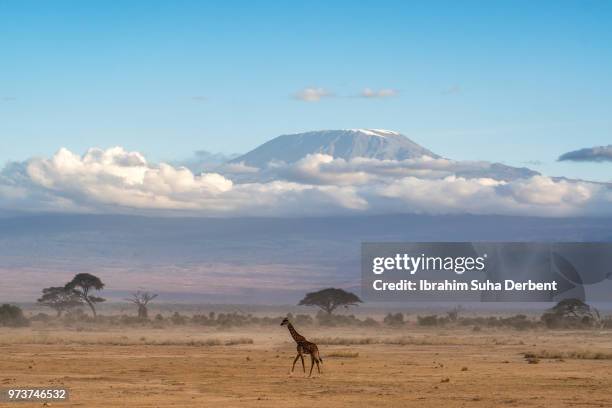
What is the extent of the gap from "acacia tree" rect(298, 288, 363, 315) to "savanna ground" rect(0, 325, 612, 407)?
46031 millimetres

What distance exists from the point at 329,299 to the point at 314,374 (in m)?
75.3

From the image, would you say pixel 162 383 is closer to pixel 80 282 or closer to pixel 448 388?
pixel 448 388

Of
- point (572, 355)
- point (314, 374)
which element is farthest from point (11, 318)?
point (314, 374)

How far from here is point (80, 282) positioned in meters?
118

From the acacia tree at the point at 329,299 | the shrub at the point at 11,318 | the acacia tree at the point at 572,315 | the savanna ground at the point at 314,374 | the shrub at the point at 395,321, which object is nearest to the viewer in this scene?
the savanna ground at the point at 314,374

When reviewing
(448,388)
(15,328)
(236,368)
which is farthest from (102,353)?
(15,328)

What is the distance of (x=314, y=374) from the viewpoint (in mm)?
41406

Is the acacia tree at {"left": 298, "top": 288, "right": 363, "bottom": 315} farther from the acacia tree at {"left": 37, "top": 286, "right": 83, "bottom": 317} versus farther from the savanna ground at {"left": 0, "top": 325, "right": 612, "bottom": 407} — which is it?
the savanna ground at {"left": 0, "top": 325, "right": 612, "bottom": 407}

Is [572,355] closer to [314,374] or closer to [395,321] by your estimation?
[314,374]

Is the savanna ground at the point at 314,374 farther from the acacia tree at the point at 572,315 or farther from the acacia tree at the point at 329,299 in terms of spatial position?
the acacia tree at the point at 329,299

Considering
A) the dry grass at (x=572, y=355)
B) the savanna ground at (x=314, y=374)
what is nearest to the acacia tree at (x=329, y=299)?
the savanna ground at (x=314, y=374)

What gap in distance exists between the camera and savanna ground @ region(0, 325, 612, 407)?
109 ft

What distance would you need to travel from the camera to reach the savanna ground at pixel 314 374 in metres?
33.3

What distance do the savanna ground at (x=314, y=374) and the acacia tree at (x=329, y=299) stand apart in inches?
1812
